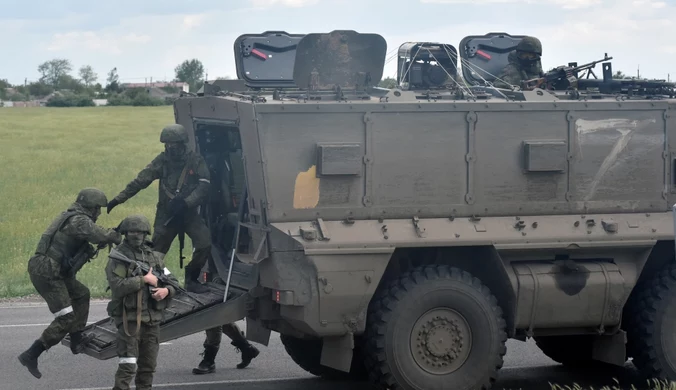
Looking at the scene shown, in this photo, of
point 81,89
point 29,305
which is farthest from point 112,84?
point 29,305

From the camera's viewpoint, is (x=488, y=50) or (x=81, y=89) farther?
(x=81, y=89)

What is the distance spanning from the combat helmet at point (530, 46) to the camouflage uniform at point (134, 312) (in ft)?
14.2

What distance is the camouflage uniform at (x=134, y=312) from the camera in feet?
27.1

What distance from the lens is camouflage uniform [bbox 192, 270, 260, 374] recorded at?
10.1m

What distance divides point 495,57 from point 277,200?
4.02m

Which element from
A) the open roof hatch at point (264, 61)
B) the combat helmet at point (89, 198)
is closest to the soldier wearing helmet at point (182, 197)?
the combat helmet at point (89, 198)

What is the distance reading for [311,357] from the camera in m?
9.94

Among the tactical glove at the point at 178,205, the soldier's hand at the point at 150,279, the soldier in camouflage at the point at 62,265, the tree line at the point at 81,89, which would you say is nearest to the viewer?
the soldier's hand at the point at 150,279

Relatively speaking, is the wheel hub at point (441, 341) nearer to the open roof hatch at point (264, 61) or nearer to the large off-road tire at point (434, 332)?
the large off-road tire at point (434, 332)

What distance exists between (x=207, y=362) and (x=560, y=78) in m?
4.18

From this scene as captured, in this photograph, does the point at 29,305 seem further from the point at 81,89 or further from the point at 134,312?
the point at 81,89

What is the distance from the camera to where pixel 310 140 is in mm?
8547

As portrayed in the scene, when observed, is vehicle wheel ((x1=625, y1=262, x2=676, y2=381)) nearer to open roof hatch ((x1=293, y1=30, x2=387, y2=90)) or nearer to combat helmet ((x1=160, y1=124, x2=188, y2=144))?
open roof hatch ((x1=293, y1=30, x2=387, y2=90))

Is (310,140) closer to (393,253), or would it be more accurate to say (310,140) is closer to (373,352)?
(393,253)
